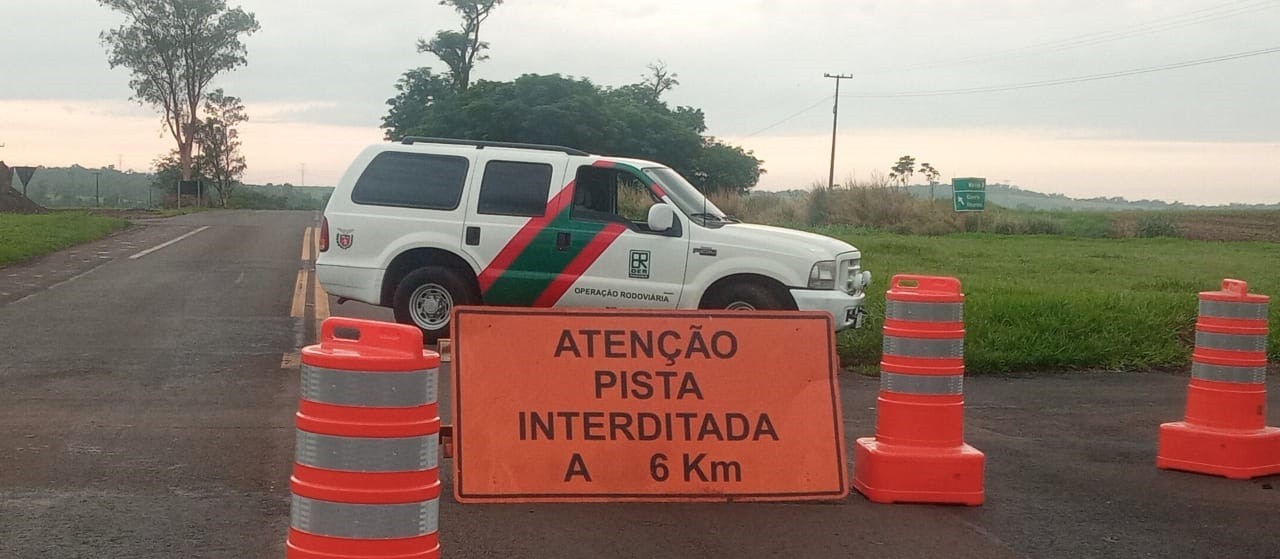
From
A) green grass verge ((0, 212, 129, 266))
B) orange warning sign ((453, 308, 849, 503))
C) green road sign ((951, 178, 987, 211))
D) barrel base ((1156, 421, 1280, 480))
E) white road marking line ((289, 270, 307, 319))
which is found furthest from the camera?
green road sign ((951, 178, 987, 211))

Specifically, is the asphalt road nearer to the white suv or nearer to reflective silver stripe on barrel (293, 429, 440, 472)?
the white suv

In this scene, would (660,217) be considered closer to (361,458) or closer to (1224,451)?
(1224,451)

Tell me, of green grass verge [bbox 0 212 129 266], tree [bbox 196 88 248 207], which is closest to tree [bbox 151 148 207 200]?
tree [bbox 196 88 248 207]

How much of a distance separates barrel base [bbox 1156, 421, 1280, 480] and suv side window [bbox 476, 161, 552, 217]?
6.39 metres

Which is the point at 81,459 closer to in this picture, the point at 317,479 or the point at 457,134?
the point at 317,479

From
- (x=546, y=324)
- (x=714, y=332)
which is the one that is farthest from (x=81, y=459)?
(x=714, y=332)

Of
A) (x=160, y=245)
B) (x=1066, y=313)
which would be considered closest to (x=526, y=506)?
(x=1066, y=313)

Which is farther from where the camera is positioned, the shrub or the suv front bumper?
the shrub

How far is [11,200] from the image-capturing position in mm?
42875

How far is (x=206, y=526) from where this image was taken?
5.71m

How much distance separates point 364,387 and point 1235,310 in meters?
5.47

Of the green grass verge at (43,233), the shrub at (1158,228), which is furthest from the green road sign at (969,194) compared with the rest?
the green grass verge at (43,233)

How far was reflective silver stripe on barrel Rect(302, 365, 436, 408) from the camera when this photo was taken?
404cm

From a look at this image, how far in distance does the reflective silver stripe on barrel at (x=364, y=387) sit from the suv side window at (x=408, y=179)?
27.6 feet
